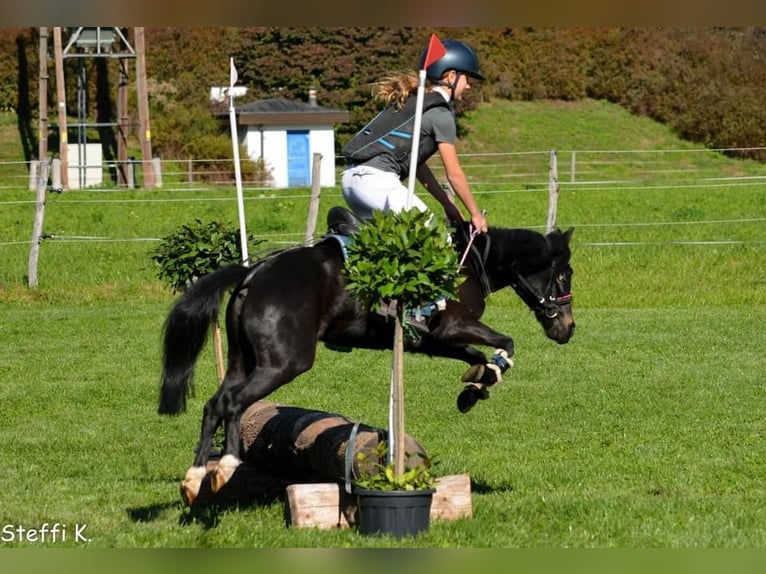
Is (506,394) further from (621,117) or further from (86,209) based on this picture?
(621,117)

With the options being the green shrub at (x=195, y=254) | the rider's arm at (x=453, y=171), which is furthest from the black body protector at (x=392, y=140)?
the green shrub at (x=195, y=254)

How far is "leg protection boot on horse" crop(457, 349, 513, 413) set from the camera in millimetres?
7656

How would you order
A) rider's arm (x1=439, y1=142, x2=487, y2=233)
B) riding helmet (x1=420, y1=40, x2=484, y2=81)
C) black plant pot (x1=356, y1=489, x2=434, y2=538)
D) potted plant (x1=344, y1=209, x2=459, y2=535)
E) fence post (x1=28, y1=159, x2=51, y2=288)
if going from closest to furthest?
potted plant (x1=344, y1=209, x2=459, y2=535)
black plant pot (x1=356, y1=489, x2=434, y2=538)
rider's arm (x1=439, y1=142, x2=487, y2=233)
riding helmet (x1=420, y1=40, x2=484, y2=81)
fence post (x1=28, y1=159, x2=51, y2=288)

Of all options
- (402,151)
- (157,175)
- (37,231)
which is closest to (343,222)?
(402,151)

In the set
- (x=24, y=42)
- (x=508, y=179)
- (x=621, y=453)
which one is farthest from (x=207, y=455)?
(x=24, y=42)

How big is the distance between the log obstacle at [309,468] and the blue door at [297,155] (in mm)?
33728

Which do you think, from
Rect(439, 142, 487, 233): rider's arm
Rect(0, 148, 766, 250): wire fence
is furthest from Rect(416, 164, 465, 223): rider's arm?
Rect(0, 148, 766, 250): wire fence

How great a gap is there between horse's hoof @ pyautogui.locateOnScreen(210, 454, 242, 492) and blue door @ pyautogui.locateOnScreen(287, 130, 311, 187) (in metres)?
35.8

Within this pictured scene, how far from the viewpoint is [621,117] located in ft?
152

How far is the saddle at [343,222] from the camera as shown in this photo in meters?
7.48

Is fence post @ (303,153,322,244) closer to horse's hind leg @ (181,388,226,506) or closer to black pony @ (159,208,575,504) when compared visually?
black pony @ (159,208,575,504)

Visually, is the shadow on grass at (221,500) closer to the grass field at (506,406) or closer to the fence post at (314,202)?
the grass field at (506,406)

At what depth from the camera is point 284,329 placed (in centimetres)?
696

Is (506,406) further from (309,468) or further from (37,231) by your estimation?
(37,231)
